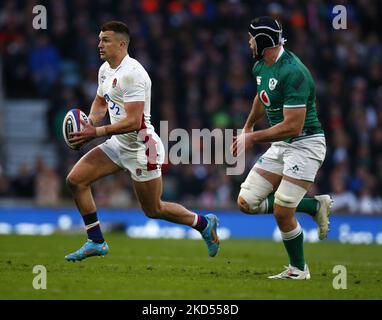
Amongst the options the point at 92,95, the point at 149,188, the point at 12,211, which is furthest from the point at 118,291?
the point at 92,95

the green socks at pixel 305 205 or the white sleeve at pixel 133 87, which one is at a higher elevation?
the white sleeve at pixel 133 87

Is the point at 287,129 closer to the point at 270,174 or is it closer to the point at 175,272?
the point at 270,174

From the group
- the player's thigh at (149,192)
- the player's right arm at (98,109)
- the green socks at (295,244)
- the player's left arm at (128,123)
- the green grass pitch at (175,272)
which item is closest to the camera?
the green grass pitch at (175,272)

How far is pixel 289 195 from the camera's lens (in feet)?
34.6

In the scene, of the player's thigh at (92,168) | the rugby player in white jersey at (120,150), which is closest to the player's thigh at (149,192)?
the rugby player in white jersey at (120,150)

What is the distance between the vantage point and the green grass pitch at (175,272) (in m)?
9.22

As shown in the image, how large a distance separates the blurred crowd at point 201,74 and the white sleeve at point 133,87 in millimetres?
9472

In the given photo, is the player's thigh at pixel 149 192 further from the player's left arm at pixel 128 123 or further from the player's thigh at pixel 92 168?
the player's left arm at pixel 128 123

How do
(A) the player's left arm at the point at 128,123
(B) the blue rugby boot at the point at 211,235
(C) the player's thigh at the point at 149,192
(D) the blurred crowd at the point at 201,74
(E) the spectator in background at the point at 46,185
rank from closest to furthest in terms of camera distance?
(A) the player's left arm at the point at 128,123 < (C) the player's thigh at the point at 149,192 < (B) the blue rugby boot at the point at 211,235 < (E) the spectator in background at the point at 46,185 < (D) the blurred crowd at the point at 201,74

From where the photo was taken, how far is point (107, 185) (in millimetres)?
21406

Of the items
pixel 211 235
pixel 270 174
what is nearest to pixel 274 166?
pixel 270 174

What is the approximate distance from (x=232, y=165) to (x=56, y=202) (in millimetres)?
3889

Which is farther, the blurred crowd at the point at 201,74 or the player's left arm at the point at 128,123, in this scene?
the blurred crowd at the point at 201,74
